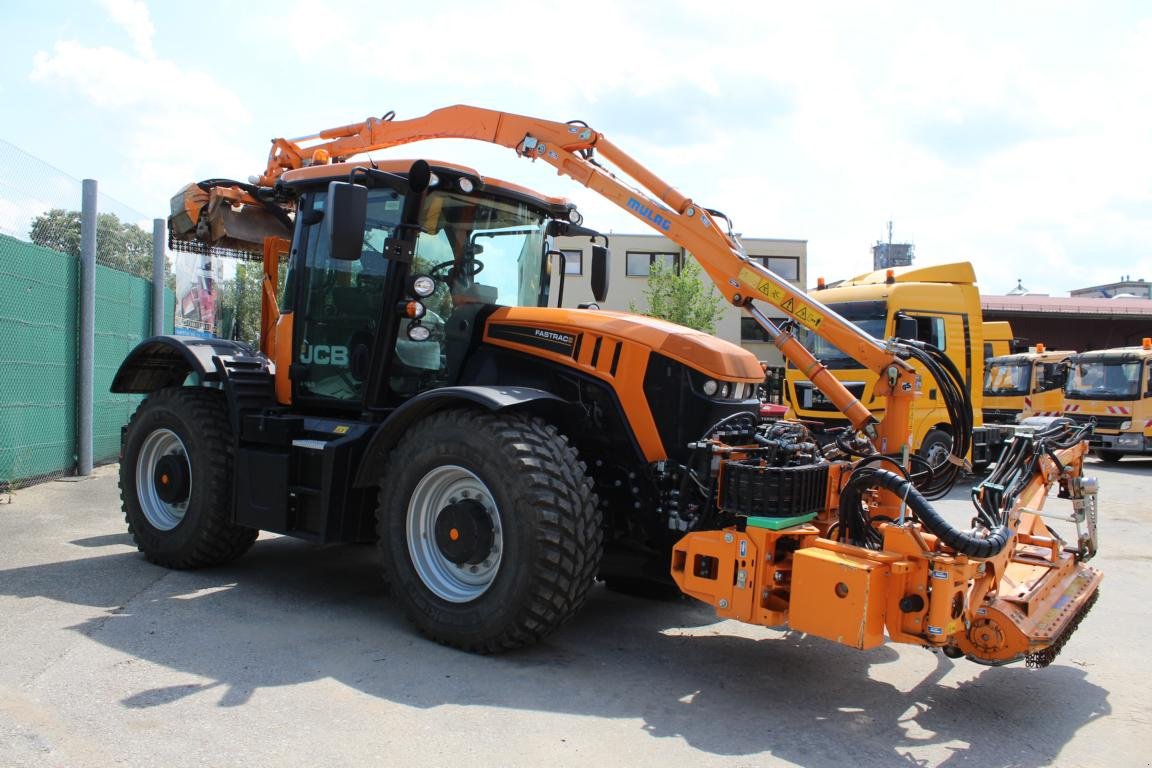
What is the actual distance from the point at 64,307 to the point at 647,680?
8.08 meters

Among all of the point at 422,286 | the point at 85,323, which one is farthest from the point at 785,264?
the point at 422,286

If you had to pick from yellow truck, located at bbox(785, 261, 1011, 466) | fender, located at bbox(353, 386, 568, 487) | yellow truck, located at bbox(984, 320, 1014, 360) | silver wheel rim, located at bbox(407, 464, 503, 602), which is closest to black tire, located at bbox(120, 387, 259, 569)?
fender, located at bbox(353, 386, 568, 487)

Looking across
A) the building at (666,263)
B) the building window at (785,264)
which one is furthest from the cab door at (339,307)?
the building window at (785,264)

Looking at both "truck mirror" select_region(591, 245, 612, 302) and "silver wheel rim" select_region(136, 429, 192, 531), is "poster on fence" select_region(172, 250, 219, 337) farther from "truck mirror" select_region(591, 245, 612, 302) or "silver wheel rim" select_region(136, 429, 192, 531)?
"truck mirror" select_region(591, 245, 612, 302)

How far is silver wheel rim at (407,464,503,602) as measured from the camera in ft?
15.9

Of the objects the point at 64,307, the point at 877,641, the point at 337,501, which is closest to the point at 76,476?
the point at 64,307

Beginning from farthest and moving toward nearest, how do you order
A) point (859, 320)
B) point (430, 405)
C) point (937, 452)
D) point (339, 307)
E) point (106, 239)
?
point (859, 320) → point (937, 452) → point (106, 239) → point (339, 307) → point (430, 405)

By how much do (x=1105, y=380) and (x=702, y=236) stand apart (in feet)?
53.1

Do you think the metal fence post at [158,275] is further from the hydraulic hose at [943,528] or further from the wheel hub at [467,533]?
the hydraulic hose at [943,528]

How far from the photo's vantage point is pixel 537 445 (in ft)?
15.1

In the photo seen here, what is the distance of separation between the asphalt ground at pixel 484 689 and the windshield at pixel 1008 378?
15695mm

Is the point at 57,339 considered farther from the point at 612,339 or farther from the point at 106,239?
the point at 612,339

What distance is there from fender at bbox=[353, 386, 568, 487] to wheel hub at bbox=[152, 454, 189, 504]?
177 cm

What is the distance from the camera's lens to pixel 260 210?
728 cm
